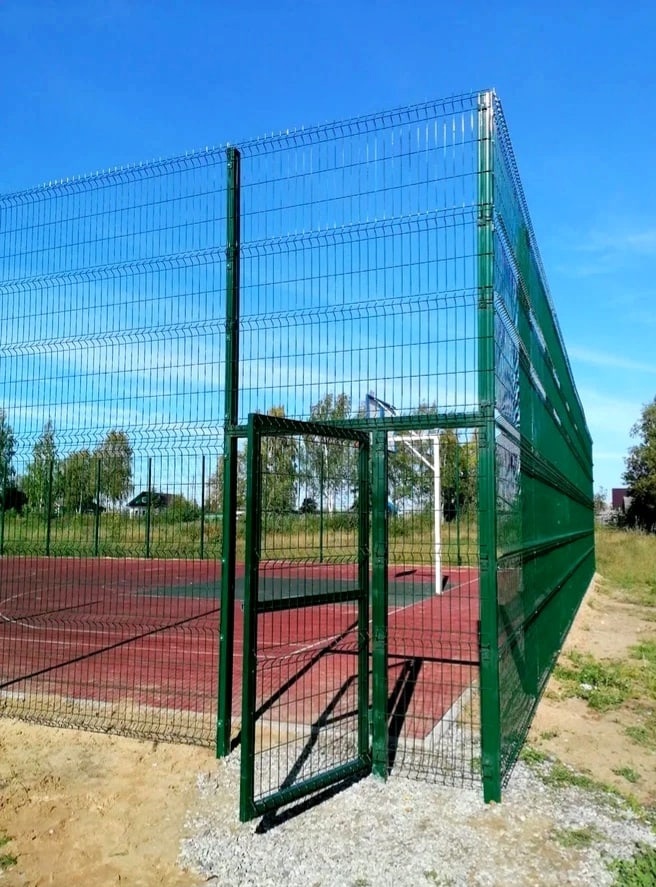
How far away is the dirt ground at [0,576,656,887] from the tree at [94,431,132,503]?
6.58 feet

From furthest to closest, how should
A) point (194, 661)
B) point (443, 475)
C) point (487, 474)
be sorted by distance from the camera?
point (194, 661) < point (443, 475) < point (487, 474)

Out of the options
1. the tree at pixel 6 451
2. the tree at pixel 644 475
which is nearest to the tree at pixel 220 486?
the tree at pixel 6 451

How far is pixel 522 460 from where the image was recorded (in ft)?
20.7

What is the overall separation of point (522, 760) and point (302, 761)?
1.63m

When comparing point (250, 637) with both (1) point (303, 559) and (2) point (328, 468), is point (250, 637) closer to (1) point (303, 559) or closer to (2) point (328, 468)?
(1) point (303, 559)

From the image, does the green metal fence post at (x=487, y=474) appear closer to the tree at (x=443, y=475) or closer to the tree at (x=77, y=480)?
the tree at (x=443, y=475)

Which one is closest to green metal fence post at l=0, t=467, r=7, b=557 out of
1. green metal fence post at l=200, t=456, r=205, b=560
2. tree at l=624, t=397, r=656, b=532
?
green metal fence post at l=200, t=456, r=205, b=560

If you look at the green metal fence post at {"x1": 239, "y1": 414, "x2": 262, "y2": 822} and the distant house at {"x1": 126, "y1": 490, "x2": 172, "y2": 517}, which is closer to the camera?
the green metal fence post at {"x1": 239, "y1": 414, "x2": 262, "y2": 822}

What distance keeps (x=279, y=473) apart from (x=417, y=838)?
2.39 m

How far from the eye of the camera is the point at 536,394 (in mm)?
7516

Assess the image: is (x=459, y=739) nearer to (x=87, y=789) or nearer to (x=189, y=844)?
(x=189, y=844)

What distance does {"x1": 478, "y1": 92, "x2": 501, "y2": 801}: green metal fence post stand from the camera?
4.93m

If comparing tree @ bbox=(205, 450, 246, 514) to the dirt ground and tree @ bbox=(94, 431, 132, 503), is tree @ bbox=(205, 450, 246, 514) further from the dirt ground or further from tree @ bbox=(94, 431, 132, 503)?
the dirt ground

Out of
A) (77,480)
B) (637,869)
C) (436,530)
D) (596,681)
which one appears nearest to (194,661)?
(77,480)
